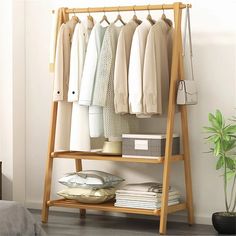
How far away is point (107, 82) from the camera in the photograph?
559 centimetres

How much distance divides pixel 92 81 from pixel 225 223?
1514mm

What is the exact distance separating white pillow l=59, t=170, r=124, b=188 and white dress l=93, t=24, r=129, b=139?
0.38 meters

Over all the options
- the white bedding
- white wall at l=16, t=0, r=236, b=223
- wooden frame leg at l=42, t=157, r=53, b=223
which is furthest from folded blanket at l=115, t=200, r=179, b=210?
the white bedding

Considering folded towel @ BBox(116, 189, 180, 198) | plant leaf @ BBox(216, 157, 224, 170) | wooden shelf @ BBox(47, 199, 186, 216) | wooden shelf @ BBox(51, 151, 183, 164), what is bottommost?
wooden shelf @ BBox(47, 199, 186, 216)

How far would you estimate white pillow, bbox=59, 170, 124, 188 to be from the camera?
18.9 feet

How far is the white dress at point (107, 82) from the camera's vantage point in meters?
5.58

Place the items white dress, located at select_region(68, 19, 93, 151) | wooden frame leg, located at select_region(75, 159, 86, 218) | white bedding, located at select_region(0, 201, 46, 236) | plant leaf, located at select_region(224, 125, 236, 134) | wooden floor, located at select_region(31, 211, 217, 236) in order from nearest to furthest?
white bedding, located at select_region(0, 201, 46, 236) < plant leaf, located at select_region(224, 125, 236, 134) < wooden floor, located at select_region(31, 211, 217, 236) < white dress, located at select_region(68, 19, 93, 151) < wooden frame leg, located at select_region(75, 159, 86, 218)

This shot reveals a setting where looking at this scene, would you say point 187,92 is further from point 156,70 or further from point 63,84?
point 63,84

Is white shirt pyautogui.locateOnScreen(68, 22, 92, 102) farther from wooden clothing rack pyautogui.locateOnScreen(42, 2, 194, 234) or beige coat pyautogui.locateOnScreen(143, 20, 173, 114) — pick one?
beige coat pyautogui.locateOnScreen(143, 20, 173, 114)

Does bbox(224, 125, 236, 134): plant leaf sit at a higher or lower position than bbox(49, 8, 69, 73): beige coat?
lower

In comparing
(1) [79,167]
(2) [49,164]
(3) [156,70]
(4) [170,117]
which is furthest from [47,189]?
(3) [156,70]

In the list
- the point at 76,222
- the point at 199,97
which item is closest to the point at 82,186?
the point at 76,222

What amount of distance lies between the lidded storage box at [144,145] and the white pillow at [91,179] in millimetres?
304

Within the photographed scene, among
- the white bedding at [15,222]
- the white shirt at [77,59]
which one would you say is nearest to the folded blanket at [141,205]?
the white shirt at [77,59]
